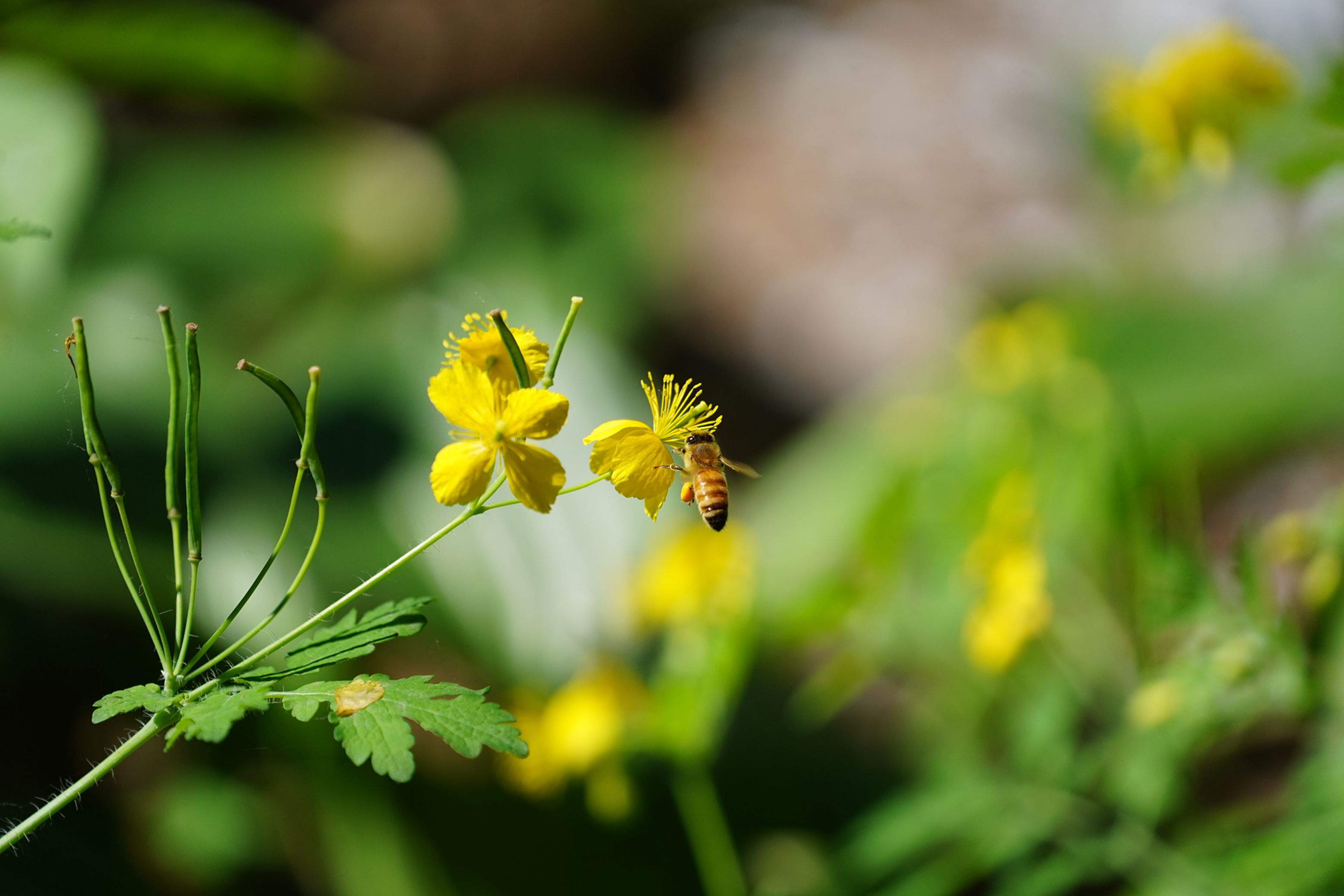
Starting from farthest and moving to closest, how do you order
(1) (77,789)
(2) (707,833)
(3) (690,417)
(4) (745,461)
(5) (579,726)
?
1. (4) (745,461)
2. (2) (707,833)
3. (5) (579,726)
4. (3) (690,417)
5. (1) (77,789)

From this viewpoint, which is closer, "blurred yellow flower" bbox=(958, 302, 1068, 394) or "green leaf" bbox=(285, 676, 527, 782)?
"green leaf" bbox=(285, 676, 527, 782)

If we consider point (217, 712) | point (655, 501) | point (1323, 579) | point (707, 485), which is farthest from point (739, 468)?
point (1323, 579)

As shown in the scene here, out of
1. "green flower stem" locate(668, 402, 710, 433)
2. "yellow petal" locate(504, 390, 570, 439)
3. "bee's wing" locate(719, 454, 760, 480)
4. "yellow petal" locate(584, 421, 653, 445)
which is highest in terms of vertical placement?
"bee's wing" locate(719, 454, 760, 480)

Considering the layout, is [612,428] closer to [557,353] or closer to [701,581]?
[557,353]

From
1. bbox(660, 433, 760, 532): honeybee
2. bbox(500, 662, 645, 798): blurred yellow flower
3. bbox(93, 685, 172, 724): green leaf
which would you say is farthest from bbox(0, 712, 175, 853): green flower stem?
bbox(500, 662, 645, 798): blurred yellow flower

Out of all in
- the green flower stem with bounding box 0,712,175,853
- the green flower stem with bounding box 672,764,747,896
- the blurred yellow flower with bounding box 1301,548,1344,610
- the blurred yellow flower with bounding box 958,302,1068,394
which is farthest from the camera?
the blurred yellow flower with bounding box 958,302,1068,394

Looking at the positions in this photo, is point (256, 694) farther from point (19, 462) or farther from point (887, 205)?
point (887, 205)

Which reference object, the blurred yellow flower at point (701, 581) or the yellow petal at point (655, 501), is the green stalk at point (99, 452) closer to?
the yellow petal at point (655, 501)

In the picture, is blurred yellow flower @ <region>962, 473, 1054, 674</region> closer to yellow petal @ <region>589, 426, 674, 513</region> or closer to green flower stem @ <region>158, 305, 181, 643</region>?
yellow petal @ <region>589, 426, 674, 513</region>
